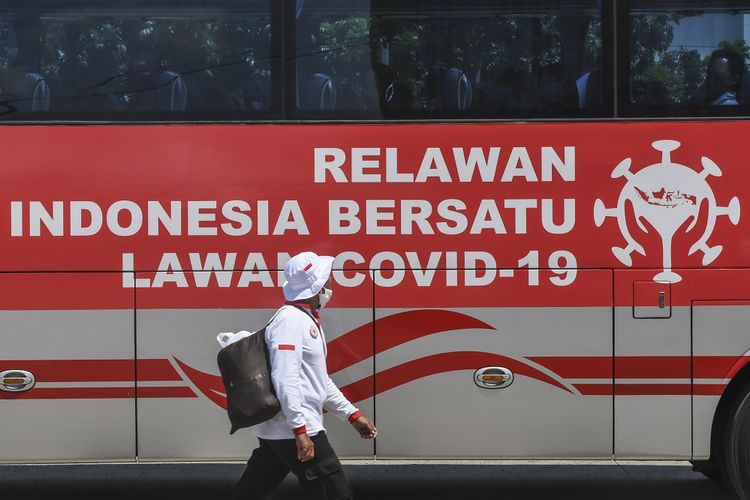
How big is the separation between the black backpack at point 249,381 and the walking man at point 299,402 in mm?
54

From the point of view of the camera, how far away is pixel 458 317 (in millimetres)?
6430

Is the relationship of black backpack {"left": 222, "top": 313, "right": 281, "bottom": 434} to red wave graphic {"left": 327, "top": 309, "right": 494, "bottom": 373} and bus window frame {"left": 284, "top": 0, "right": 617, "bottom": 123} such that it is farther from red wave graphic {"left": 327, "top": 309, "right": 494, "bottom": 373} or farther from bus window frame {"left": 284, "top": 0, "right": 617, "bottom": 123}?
bus window frame {"left": 284, "top": 0, "right": 617, "bottom": 123}

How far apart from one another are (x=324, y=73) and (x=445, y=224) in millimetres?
1179

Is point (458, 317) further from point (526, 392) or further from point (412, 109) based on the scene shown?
point (412, 109)

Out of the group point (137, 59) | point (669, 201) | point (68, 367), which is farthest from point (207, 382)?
point (669, 201)

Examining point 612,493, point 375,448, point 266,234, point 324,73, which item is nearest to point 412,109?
point 324,73

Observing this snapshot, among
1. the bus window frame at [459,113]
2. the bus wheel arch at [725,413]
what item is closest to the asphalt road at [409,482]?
the bus wheel arch at [725,413]

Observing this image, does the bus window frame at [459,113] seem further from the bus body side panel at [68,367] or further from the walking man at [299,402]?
the bus body side panel at [68,367]

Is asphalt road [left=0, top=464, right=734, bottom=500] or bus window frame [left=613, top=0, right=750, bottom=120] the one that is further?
asphalt road [left=0, top=464, right=734, bottom=500]

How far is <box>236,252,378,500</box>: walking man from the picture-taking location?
505cm

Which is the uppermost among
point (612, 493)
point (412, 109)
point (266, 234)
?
point (412, 109)

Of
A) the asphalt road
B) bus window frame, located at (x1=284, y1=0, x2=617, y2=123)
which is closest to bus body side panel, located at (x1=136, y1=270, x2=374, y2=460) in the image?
bus window frame, located at (x1=284, y1=0, x2=617, y2=123)

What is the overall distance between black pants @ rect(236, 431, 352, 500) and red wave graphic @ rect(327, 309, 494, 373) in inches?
50.0

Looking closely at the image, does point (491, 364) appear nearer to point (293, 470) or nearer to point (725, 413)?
point (725, 413)
